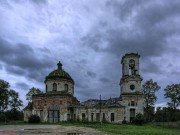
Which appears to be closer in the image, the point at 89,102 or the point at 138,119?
the point at 138,119

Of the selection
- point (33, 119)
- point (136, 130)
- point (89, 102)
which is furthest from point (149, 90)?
point (136, 130)

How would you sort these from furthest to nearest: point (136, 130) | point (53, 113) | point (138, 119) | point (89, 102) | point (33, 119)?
point (89, 102), point (53, 113), point (33, 119), point (138, 119), point (136, 130)

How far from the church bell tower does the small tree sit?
14263 mm

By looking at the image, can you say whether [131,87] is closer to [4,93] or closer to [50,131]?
[4,93]

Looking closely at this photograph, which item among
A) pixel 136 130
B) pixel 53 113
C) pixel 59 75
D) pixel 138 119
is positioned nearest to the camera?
pixel 136 130

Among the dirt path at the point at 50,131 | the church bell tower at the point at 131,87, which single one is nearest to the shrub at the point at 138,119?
the church bell tower at the point at 131,87

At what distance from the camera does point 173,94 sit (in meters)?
80.9

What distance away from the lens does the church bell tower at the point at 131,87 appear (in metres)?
69.4

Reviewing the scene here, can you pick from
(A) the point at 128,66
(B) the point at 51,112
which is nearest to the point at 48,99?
(B) the point at 51,112

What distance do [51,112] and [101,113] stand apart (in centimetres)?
1160

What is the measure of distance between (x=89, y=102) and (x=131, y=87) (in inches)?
→ 456

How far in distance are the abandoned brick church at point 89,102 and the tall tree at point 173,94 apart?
46.9 ft

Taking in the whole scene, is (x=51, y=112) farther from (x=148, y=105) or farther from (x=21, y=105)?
(x=148, y=105)

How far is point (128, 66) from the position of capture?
71750mm
